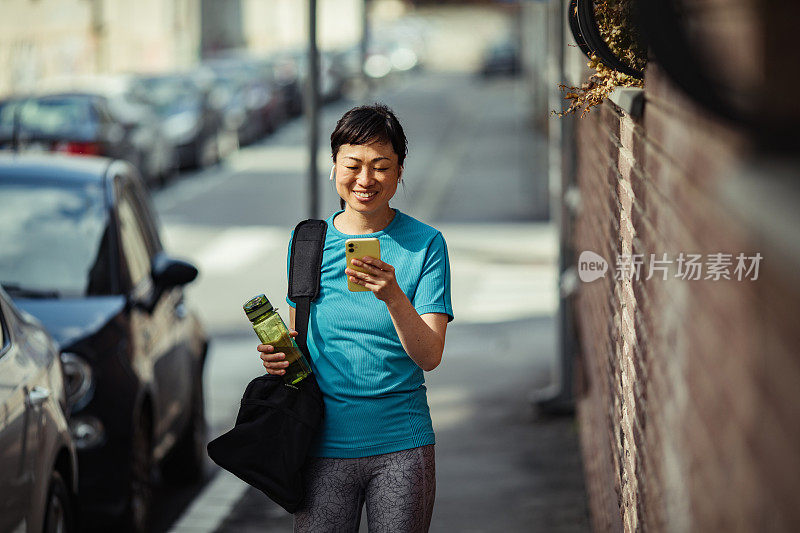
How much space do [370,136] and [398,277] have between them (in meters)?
0.38

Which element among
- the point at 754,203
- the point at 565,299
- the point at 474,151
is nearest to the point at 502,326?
the point at 565,299

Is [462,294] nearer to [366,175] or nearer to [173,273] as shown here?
[173,273]

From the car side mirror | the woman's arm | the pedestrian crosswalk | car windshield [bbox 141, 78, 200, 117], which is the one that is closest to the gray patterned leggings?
the woman's arm

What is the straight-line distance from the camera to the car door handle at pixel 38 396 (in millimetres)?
4672

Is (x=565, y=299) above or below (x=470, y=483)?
above

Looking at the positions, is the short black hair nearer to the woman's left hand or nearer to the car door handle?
the woman's left hand

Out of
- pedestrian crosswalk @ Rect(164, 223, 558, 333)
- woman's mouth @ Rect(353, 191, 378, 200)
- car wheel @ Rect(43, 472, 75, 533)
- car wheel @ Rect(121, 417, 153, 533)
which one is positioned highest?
woman's mouth @ Rect(353, 191, 378, 200)

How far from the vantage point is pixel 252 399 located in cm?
354

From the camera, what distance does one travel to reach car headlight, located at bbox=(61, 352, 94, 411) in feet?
19.2

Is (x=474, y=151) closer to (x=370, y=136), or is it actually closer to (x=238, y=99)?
(x=238, y=99)

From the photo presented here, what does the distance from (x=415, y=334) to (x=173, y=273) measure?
11.2 feet

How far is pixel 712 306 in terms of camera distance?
2.11m

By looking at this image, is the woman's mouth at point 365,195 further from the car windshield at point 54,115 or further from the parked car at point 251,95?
the parked car at point 251,95

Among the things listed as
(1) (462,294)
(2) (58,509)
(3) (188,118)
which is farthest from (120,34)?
(2) (58,509)
